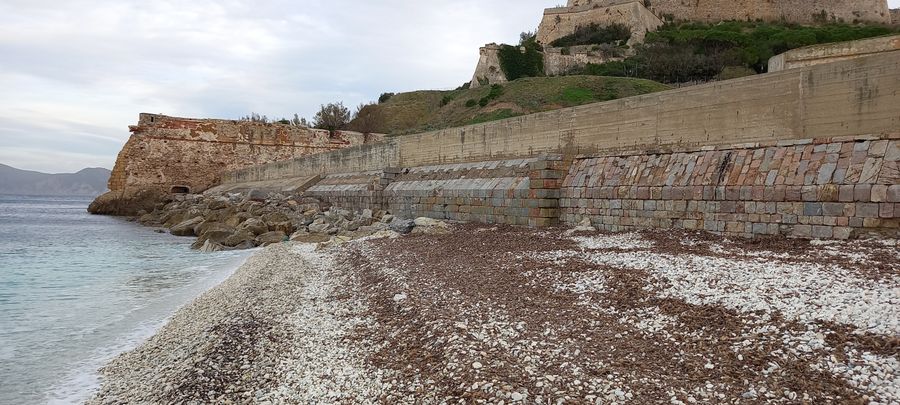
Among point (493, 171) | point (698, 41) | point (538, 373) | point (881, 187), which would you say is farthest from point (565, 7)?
point (538, 373)

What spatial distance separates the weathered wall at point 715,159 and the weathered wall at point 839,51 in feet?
8.88

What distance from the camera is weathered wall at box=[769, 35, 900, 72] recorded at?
11059 millimetres

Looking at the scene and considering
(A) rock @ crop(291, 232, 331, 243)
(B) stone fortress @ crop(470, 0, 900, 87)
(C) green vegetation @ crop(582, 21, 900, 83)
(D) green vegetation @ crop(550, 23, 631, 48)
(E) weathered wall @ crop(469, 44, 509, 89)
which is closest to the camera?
(A) rock @ crop(291, 232, 331, 243)

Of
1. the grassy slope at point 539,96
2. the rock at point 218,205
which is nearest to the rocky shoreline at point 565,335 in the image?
the rock at point 218,205

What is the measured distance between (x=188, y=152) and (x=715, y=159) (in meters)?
37.2

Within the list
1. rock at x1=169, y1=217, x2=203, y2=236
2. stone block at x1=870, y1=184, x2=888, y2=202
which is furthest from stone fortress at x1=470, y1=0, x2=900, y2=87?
stone block at x1=870, y1=184, x2=888, y2=202

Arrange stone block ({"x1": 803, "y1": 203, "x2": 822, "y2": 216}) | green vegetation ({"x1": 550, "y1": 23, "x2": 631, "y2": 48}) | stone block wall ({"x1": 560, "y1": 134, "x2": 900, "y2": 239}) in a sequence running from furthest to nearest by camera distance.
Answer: green vegetation ({"x1": 550, "y1": 23, "x2": 631, "y2": 48}) → stone block ({"x1": 803, "y1": 203, "x2": 822, "y2": 216}) → stone block wall ({"x1": 560, "y1": 134, "x2": 900, "y2": 239})

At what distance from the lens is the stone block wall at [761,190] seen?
6820mm

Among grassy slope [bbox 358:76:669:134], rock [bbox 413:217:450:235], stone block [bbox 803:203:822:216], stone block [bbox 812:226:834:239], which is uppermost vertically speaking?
grassy slope [bbox 358:76:669:134]

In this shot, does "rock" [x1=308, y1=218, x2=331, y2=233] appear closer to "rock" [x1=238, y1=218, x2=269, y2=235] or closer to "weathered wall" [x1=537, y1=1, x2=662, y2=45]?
"rock" [x1=238, y1=218, x2=269, y2=235]

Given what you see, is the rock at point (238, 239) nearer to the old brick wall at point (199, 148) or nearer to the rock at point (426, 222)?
the rock at point (426, 222)

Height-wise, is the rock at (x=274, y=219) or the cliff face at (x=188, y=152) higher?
the cliff face at (x=188, y=152)

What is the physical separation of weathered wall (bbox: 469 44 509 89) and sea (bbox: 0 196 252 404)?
4007 cm

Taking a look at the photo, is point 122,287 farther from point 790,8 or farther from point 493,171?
point 790,8
